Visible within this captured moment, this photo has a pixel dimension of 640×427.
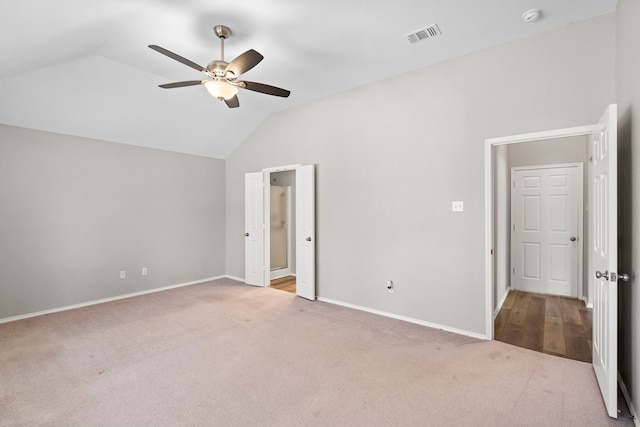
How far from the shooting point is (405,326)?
346 cm

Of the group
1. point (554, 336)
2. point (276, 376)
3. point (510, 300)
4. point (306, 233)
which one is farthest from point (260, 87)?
point (510, 300)

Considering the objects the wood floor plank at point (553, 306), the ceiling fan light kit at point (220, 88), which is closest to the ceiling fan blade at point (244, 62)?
the ceiling fan light kit at point (220, 88)

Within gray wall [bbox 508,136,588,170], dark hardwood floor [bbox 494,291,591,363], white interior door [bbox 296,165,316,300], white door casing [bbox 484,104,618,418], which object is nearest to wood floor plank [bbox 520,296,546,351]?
dark hardwood floor [bbox 494,291,591,363]

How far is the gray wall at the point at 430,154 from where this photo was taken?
2699 millimetres

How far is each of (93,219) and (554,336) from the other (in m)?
6.10

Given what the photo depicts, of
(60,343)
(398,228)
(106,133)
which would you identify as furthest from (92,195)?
(398,228)

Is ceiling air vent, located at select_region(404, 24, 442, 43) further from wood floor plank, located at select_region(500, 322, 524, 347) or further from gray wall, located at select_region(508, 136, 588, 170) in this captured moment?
wood floor plank, located at select_region(500, 322, 524, 347)

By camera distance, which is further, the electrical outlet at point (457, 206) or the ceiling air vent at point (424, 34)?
the electrical outlet at point (457, 206)

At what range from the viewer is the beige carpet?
1972 mm

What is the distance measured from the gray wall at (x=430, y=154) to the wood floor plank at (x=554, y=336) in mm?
659

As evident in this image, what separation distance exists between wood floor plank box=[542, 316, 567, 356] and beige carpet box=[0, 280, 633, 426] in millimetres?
238

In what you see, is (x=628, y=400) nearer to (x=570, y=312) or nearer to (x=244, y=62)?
(x=570, y=312)

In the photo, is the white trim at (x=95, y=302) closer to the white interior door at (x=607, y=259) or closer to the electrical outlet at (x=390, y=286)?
the electrical outlet at (x=390, y=286)

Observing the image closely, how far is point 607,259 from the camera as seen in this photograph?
200 cm
